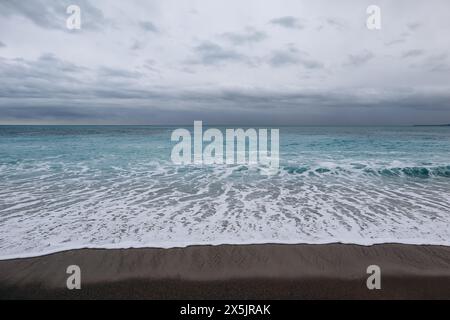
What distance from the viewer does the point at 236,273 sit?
146 inches

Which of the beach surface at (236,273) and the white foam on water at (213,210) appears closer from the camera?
the beach surface at (236,273)

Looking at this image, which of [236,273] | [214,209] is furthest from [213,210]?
[236,273]

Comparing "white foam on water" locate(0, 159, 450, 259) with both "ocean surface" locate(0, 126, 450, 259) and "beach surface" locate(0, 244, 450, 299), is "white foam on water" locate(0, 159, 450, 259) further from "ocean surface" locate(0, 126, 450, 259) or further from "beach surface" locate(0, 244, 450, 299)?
"beach surface" locate(0, 244, 450, 299)

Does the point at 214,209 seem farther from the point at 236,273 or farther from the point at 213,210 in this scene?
the point at 236,273

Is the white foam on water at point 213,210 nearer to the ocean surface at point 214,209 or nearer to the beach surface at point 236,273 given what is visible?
the ocean surface at point 214,209

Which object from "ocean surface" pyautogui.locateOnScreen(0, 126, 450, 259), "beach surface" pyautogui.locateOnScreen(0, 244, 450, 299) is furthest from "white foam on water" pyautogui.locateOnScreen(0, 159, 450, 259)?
"beach surface" pyautogui.locateOnScreen(0, 244, 450, 299)

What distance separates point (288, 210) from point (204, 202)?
2293 millimetres

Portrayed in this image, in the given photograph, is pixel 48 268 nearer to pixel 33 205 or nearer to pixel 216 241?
pixel 216 241

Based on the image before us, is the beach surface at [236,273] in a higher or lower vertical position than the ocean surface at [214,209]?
lower

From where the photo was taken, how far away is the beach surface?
335 centimetres

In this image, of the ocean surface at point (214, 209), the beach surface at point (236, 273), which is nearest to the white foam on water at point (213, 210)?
the ocean surface at point (214, 209)

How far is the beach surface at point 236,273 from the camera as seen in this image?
3.35 metres

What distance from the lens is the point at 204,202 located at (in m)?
7.12
